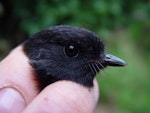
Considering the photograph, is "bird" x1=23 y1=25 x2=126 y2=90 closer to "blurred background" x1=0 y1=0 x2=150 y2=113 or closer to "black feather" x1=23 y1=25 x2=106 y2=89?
"black feather" x1=23 y1=25 x2=106 y2=89

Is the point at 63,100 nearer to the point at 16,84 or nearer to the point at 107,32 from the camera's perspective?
the point at 16,84

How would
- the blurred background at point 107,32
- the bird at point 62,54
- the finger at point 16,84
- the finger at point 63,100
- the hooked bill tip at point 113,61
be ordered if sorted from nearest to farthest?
the finger at point 63,100 → the finger at point 16,84 → the bird at point 62,54 → the hooked bill tip at point 113,61 → the blurred background at point 107,32

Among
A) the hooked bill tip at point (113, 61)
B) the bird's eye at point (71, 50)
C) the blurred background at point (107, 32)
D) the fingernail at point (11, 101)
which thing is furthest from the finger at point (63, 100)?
the blurred background at point (107, 32)

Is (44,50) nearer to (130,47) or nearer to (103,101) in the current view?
(103,101)

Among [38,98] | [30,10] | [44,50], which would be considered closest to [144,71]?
[30,10]

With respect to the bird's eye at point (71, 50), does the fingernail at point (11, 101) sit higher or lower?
lower

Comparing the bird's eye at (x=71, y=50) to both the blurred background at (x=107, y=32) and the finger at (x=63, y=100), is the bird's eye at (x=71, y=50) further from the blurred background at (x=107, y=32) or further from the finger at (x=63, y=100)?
the blurred background at (x=107, y=32)
